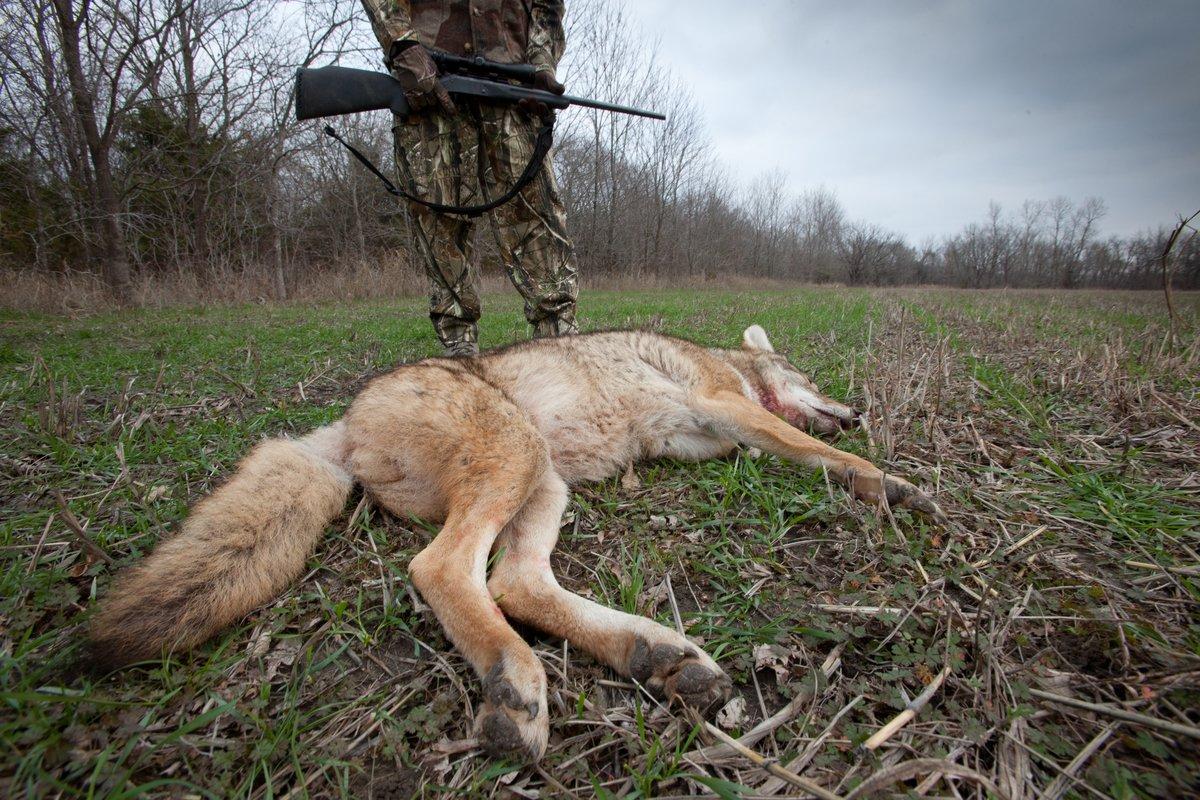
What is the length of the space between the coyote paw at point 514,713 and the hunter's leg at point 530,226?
3.43m

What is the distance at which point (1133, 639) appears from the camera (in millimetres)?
1281

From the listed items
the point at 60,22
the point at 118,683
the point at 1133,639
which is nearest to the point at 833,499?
the point at 1133,639

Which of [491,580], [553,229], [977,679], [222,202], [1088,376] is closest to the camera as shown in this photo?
[977,679]

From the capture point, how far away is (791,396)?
3.49 meters

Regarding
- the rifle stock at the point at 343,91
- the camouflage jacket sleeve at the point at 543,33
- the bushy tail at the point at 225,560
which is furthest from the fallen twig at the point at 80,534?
the camouflage jacket sleeve at the point at 543,33

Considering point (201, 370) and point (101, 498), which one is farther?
point (201, 370)

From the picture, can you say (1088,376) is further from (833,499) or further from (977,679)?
(977,679)

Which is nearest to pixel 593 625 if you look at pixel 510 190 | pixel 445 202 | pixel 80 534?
pixel 80 534

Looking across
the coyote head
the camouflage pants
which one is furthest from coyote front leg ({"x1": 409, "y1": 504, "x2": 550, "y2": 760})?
the camouflage pants

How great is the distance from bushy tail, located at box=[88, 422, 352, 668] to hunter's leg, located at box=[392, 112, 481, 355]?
272 cm

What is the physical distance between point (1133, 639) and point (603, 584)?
5.16ft

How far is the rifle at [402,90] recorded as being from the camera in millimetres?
4066

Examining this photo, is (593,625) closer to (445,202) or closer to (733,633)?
(733,633)

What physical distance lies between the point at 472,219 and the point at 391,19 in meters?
1.62
